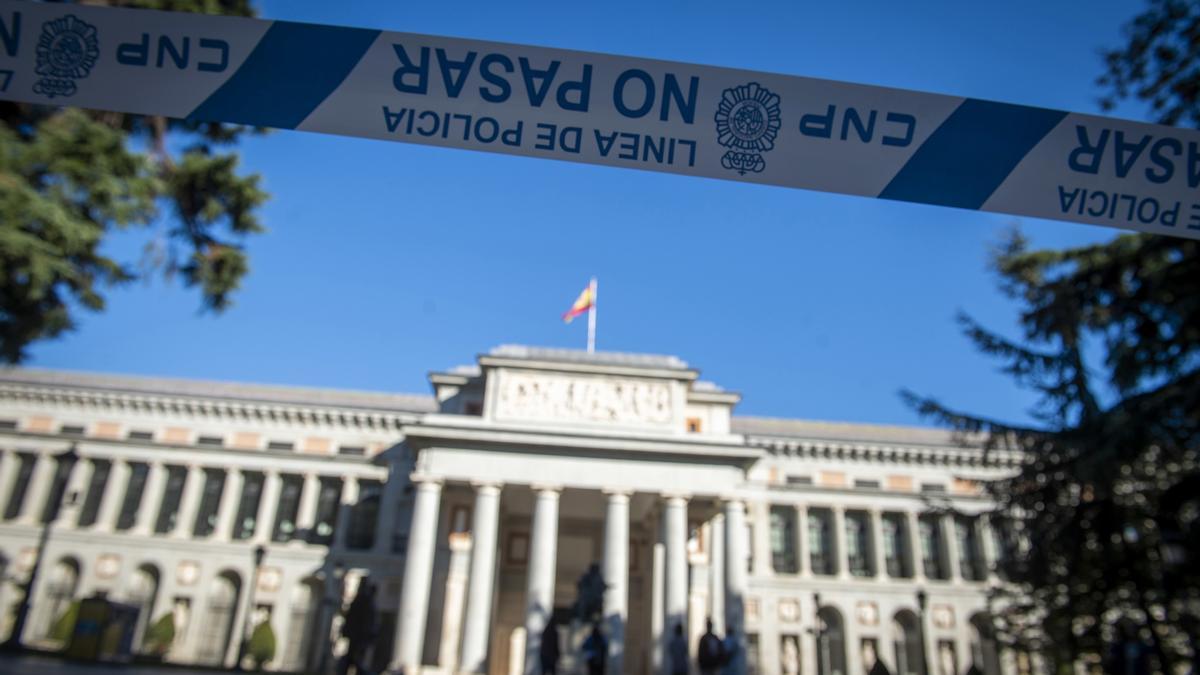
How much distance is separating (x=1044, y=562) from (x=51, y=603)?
40.9 m

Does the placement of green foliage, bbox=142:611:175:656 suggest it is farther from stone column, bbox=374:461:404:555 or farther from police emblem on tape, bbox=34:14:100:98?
police emblem on tape, bbox=34:14:100:98

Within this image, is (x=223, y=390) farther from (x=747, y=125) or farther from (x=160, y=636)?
(x=747, y=125)

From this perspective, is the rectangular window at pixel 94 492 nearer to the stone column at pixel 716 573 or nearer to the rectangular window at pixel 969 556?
the stone column at pixel 716 573

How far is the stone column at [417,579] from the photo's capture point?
26484mm

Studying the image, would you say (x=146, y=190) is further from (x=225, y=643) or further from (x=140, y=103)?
(x=225, y=643)

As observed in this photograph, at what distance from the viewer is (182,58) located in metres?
4.96

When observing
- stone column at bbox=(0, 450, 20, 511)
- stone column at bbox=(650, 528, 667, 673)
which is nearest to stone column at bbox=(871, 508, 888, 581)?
stone column at bbox=(650, 528, 667, 673)

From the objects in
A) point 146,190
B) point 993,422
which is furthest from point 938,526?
point 146,190

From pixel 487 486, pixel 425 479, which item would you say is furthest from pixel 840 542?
pixel 425 479

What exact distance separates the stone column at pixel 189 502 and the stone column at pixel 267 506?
2946mm

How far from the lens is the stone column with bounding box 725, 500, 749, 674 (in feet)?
91.6

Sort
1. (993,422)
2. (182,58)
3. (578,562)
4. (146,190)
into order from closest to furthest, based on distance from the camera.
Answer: (182,58) → (146,190) → (993,422) → (578,562)

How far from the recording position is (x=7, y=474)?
126 feet

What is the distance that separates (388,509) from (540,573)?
43.2 feet
